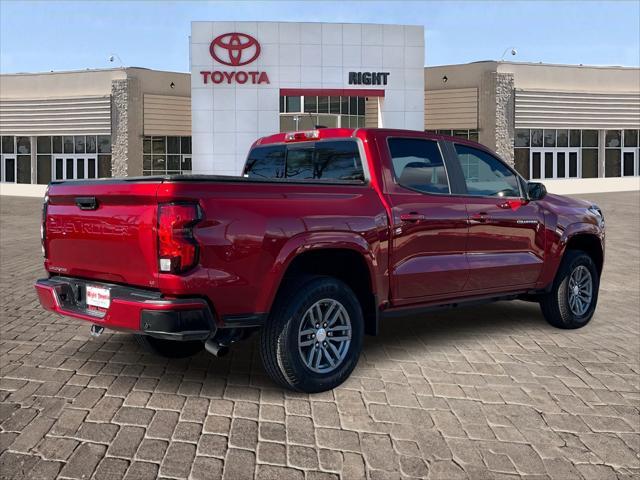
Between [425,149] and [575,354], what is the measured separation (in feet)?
7.65

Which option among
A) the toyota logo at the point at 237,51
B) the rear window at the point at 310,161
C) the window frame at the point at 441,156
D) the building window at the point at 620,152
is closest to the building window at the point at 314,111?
the toyota logo at the point at 237,51

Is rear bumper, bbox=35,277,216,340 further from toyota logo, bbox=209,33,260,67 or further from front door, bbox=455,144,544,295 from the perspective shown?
toyota logo, bbox=209,33,260,67

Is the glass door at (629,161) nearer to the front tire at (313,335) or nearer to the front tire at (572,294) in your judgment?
the front tire at (572,294)

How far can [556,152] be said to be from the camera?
40.5m

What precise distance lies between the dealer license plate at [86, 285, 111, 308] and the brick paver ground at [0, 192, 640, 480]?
27.2 inches

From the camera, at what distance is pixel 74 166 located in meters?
41.0

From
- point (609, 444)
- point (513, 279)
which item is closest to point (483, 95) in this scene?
point (513, 279)

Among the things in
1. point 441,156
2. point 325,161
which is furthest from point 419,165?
point 325,161

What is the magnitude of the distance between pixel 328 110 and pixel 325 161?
32410 millimetres

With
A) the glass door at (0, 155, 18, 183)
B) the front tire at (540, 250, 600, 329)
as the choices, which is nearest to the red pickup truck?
the front tire at (540, 250, 600, 329)

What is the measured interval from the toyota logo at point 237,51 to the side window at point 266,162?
83.9ft

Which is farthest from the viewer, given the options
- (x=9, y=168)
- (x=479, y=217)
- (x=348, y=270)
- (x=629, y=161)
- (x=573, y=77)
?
(x=9, y=168)

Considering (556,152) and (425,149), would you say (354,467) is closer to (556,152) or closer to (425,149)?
(425,149)

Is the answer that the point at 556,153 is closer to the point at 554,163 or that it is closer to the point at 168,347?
the point at 554,163
